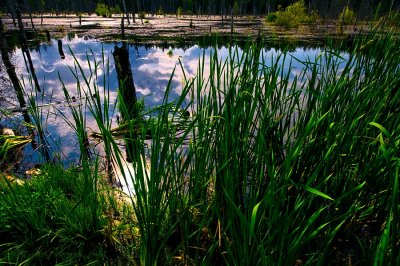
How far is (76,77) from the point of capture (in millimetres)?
1989

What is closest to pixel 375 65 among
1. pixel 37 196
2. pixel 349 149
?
pixel 349 149

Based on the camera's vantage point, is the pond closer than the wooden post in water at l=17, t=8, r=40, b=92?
Yes

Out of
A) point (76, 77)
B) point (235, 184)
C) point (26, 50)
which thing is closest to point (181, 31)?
point (26, 50)

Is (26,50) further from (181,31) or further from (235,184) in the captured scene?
(181,31)

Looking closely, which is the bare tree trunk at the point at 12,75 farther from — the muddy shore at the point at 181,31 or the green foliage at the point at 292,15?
the green foliage at the point at 292,15

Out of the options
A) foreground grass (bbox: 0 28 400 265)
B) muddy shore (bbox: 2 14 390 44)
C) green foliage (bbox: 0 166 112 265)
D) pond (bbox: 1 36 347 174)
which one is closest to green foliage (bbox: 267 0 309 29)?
muddy shore (bbox: 2 14 390 44)

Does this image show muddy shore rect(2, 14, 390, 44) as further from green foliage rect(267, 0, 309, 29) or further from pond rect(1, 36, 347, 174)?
pond rect(1, 36, 347, 174)

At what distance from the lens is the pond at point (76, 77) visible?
11.7 ft

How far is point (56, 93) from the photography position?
709cm

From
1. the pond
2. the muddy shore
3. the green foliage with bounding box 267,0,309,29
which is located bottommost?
the pond

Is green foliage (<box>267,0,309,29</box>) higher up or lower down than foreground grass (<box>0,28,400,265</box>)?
higher up

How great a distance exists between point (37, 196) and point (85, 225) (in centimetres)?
52

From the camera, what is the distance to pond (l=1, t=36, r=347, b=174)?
11.7 ft

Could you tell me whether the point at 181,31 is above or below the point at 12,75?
above
